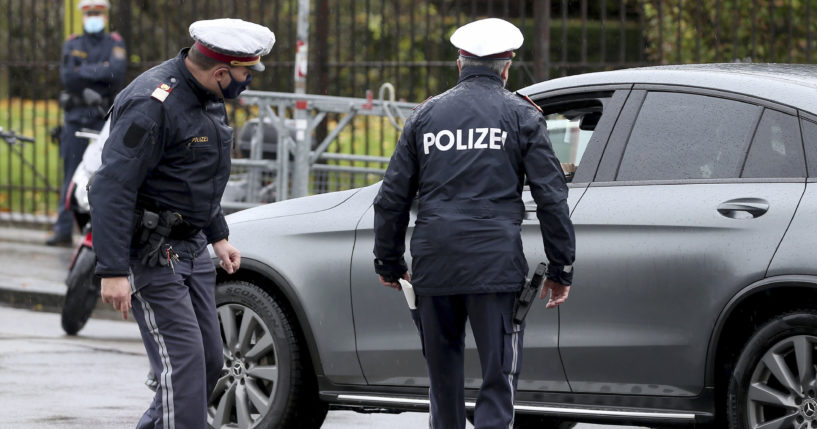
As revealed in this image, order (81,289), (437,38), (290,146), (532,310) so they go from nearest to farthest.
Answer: (532,310) < (81,289) < (290,146) < (437,38)

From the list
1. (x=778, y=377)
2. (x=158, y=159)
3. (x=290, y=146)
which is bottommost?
(x=778, y=377)

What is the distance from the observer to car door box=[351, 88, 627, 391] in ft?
17.4

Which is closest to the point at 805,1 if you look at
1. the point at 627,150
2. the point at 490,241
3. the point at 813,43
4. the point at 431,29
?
the point at 813,43

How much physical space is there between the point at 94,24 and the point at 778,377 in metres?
8.83

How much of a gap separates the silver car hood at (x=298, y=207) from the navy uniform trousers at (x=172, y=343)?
1205 millimetres

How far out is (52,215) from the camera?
14.1 metres

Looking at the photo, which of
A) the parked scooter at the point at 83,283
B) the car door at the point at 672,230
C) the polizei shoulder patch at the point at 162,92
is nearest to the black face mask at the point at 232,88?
the polizei shoulder patch at the point at 162,92

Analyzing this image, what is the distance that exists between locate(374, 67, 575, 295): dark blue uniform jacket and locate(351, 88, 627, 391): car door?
0.66 meters

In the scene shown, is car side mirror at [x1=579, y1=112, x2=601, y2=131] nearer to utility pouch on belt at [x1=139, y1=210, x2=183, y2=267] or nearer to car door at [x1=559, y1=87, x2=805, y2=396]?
car door at [x1=559, y1=87, x2=805, y2=396]

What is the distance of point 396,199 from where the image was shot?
4723 millimetres

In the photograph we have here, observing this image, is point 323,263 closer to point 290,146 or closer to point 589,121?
point 589,121

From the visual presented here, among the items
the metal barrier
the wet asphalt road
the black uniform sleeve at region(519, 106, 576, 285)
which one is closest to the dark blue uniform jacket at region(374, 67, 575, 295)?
the black uniform sleeve at region(519, 106, 576, 285)

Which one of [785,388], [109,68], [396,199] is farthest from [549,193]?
[109,68]

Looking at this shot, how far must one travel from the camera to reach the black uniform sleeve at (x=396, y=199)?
473 cm
